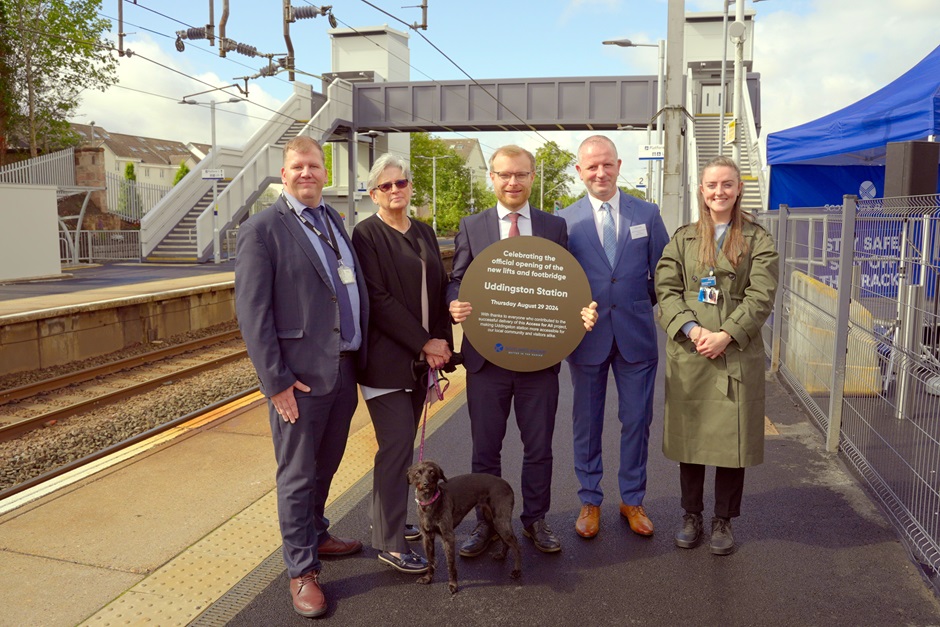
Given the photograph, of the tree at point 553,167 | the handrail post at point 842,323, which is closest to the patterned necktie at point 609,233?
the handrail post at point 842,323

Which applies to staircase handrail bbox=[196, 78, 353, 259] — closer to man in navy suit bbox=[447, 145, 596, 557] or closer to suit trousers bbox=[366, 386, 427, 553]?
man in navy suit bbox=[447, 145, 596, 557]

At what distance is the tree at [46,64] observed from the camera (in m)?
35.3

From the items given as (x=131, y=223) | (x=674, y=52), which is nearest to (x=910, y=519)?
(x=674, y=52)

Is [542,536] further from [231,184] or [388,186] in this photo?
[231,184]

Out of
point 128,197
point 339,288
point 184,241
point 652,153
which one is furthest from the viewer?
point 128,197

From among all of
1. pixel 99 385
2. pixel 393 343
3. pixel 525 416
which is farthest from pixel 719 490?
pixel 99 385

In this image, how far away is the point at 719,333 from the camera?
13.9 ft

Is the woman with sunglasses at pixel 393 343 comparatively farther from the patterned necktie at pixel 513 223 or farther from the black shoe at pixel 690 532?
the black shoe at pixel 690 532

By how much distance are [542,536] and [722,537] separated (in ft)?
3.15

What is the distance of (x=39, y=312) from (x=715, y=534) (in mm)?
12118

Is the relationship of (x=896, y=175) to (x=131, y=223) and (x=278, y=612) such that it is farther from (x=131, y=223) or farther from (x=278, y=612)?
(x=131, y=223)

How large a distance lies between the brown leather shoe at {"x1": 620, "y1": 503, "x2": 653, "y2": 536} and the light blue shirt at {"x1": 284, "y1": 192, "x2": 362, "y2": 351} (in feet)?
6.13

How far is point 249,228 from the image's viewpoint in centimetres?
370

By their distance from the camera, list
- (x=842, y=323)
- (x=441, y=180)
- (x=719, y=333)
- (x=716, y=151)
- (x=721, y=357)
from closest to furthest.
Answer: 1. (x=719, y=333)
2. (x=721, y=357)
3. (x=842, y=323)
4. (x=716, y=151)
5. (x=441, y=180)
